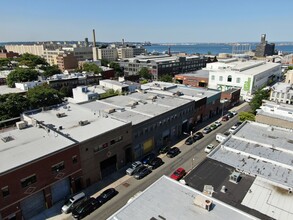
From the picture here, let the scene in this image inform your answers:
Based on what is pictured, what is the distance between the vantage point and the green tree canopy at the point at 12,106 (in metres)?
62.5

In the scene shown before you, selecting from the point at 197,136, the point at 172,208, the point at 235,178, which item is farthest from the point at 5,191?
the point at 197,136

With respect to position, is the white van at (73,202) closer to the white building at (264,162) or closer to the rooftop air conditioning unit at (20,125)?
the rooftop air conditioning unit at (20,125)

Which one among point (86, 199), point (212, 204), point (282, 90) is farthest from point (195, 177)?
point (282, 90)

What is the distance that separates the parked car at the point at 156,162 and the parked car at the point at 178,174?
4.56m

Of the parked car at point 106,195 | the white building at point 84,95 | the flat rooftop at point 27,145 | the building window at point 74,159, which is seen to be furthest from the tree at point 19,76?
the parked car at point 106,195

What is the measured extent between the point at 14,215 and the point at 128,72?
437ft

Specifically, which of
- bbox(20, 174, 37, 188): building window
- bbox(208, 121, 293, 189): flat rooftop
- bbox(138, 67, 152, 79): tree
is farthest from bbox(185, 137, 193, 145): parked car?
bbox(138, 67, 152, 79): tree

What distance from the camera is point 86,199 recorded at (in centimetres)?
3388

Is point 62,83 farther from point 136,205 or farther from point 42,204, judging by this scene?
point 136,205

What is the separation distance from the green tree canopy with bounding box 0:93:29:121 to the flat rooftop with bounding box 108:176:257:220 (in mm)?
55547

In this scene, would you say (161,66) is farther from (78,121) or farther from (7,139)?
(7,139)

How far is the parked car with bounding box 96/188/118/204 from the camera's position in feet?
111

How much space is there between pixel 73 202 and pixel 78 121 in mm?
17184

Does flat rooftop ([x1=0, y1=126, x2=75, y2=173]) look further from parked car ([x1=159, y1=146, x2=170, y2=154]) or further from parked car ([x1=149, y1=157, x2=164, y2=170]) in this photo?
parked car ([x1=159, y1=146, x2=170, y2=154])
